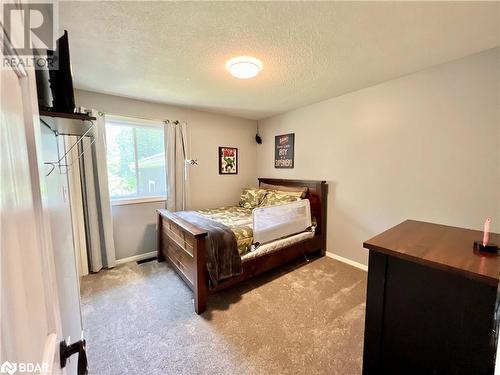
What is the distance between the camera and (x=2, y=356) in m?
0.30

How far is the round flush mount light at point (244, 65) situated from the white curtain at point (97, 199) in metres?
1.87

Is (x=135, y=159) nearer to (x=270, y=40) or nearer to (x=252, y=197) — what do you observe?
(x=252, y=197)

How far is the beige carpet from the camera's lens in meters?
1.51

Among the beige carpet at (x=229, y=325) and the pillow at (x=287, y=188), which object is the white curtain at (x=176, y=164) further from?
the pillow at (x=287, y=188)

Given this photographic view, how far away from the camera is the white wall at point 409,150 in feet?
6.32

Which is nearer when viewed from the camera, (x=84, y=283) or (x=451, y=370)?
(x=451, y=370)

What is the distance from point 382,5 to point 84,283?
3731mm

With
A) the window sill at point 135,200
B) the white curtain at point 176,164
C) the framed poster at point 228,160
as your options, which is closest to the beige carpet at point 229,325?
the window sill at point 135,200

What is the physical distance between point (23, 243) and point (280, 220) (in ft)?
8.11

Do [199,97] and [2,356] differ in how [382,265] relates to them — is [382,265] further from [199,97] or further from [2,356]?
[199,97]

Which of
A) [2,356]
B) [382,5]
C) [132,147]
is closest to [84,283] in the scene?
[132,147]

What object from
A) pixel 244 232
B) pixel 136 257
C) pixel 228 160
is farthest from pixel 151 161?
pixel 244 232

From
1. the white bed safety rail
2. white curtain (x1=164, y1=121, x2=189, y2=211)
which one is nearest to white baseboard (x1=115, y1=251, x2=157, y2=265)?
white curtain (x1=164, y1=121, x2=189, y2=211)

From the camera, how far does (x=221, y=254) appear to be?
2145 mm
